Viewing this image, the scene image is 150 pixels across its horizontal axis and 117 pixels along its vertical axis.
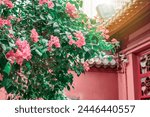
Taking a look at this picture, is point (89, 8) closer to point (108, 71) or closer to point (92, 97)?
point (108, 71)

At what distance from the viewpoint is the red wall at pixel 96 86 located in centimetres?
587

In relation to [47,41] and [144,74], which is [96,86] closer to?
[144,74]

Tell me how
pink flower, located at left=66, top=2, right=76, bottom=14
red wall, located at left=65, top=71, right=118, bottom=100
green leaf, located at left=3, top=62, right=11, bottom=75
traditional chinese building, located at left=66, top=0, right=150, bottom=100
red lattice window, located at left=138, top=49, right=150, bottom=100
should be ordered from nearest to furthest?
1. green leaf, located at left=3, top=62, right=11, bottom=75
2. pink flower, located at left=66, top=2, right=76, bottom=14
3. traditional chinese building, located at left=66, top=0, right=150, bottom=100
4. red lattice window, located at left=138, top=49, right=150, bottom=100
5. red wall, located at left=65, top=71, right=118, bottom=100

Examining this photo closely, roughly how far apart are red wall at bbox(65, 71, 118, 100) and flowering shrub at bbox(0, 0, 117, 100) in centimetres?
301

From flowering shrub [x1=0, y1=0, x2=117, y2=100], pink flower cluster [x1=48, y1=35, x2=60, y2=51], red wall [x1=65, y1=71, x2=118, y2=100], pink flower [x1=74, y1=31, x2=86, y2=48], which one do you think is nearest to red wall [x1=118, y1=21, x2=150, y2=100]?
red wall [x1=65, y1=71, x2=118, y2=100]

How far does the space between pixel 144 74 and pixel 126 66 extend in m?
0.59

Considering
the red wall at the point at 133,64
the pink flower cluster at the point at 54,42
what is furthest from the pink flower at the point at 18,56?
the red wall at the point at 133,64

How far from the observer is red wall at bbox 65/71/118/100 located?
5.87 meters

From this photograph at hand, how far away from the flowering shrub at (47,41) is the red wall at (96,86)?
3014mm

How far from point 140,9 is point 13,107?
2.87 meters

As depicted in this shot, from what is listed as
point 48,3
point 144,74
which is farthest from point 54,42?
point 144,74

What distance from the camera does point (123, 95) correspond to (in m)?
5.71

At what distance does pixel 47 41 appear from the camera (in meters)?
2.32

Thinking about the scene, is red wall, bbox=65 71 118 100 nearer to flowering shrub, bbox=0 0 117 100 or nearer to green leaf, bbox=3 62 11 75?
flowering shrub, bbox=0 0 117 100
